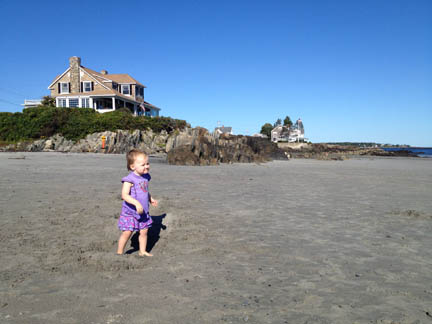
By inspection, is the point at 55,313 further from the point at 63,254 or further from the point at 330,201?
the point at 330,201

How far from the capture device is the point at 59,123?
1473 inches

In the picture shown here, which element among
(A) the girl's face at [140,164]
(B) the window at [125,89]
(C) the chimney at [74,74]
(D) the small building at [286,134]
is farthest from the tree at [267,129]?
(A) the girl's face at [140,164]

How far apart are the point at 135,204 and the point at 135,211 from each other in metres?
0.25

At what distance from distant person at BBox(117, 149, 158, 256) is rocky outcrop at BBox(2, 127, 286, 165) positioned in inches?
605

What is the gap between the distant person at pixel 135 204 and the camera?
4102 mm

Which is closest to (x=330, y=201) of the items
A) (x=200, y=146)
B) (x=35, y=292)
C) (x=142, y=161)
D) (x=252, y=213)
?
(x=252, y=213)

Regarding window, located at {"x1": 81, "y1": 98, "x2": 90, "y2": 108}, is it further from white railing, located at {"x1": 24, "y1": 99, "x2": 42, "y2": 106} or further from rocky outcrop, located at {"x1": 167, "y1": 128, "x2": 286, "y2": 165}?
rocky outcrop, located at {"x1": 167, "y1": 128, "x2": 286, "y2": 165}

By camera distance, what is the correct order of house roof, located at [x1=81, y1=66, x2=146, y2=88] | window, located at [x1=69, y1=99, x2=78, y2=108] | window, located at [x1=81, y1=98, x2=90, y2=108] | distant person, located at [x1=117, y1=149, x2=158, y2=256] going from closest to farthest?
distant person, located at [x1=117, y1=149, x2=158, y2=256]
window, located at [x1=81, y1=98, x2=90, y2=108]
window, located at [x1=69, y1=99, x2=78, y2=108]
house roof, located at [x1=81, y1=66, x2=146, y2=88]

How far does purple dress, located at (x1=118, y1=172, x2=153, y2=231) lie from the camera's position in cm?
416

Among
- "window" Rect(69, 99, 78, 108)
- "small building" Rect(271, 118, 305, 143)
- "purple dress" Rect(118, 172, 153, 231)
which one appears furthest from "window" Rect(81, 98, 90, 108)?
"small building" Rect(271, 118, 305, 143)

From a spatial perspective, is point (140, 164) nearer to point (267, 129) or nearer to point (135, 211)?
point (135, 211)

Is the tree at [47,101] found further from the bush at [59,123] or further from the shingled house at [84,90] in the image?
the bush at [59,123]

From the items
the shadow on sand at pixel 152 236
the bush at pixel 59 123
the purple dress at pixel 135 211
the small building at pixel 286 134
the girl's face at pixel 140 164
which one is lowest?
the shadow on sand at pixel 152 236

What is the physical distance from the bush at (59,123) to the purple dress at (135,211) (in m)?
35.4
